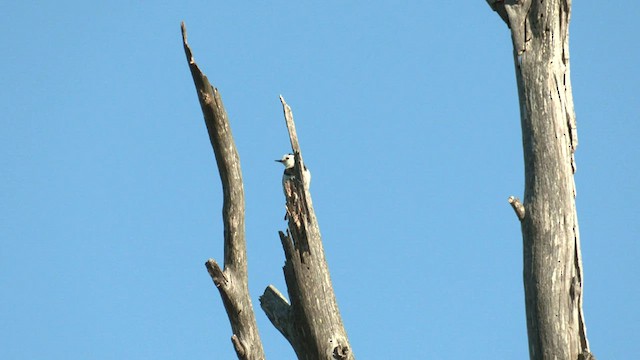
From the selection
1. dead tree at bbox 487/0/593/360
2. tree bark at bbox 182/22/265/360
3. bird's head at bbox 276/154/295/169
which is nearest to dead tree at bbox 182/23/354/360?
tree bark at bbox 182/22/265/360

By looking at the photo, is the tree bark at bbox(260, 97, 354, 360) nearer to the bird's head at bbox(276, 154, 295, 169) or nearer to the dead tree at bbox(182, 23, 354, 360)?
the dead tree at bbox(182, 23, 354, 360)

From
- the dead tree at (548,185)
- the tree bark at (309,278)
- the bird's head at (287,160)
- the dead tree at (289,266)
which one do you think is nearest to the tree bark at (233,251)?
the dead tree at (289,266)

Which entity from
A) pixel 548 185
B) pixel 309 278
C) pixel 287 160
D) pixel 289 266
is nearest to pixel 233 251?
pixel 289 266

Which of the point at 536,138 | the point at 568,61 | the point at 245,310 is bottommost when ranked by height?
the point at 245,310

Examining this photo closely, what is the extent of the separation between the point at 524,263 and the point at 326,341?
156 cm

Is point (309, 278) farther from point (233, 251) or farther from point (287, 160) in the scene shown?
point (287, 160)

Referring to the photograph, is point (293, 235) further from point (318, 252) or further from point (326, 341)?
point (326, 341)

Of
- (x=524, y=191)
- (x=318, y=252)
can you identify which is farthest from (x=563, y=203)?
(x=318, y=252)

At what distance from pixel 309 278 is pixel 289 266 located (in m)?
0.18

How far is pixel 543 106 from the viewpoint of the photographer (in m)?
7.20

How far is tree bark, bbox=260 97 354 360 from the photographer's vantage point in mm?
7215

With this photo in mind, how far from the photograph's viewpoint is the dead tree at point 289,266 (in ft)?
23.7

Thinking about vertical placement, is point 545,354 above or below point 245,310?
below

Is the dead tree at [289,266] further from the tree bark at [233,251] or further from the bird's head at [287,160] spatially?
the bird's head at [287,160]
